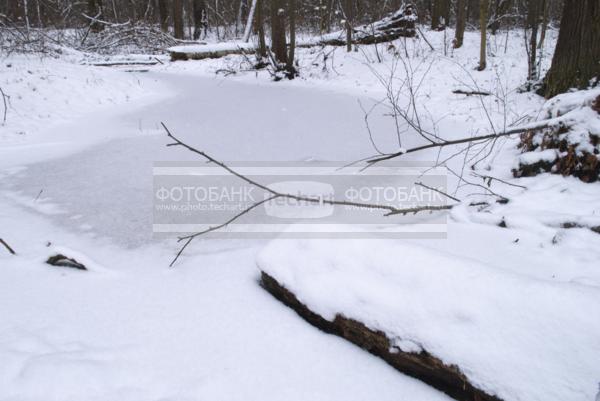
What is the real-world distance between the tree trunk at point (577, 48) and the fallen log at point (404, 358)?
3.30 metres

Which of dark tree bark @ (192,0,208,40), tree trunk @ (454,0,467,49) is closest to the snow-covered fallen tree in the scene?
tree trunk @ (454,0,467,49)

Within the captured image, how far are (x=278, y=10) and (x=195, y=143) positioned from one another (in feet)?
17.3

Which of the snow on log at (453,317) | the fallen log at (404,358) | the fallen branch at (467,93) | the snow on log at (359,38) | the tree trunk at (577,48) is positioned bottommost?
the fallen log at (404,358)

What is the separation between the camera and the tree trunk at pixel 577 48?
3459mm

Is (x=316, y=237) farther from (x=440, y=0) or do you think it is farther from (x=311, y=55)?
(x=440, y=0)

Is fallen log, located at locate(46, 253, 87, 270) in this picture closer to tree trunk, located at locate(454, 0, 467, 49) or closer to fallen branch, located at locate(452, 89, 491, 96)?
fallen branch, located at locate(452, 89, 491, 96)

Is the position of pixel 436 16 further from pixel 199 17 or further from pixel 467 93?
pixel 199 17

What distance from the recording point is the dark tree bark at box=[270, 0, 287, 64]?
8.38m

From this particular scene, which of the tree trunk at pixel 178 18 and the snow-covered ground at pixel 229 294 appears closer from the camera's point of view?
the snow-covered ground at pixel 229 294

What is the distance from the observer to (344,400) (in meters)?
1.28

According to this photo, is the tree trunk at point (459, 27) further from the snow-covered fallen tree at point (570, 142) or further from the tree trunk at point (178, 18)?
the tree trunk at point (178, 18)

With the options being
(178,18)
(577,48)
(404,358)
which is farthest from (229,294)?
(178,18)

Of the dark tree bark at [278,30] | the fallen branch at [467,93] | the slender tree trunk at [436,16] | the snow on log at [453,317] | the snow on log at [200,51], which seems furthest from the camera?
the slender tree trunk at [436,16]

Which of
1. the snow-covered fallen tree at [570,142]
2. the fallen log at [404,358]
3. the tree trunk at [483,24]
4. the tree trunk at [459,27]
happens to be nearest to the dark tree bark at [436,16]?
the tree trunk at [459,27]
